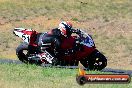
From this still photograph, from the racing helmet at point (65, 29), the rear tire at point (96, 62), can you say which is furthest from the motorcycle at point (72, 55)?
the racing helmet at point (65, 29)

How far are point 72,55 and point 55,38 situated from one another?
1.12m

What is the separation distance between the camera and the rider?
17.6 m

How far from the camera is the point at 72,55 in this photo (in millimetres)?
18312

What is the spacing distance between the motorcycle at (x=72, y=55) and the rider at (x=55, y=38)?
16 cm

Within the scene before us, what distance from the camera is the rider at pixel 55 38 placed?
1764 cm

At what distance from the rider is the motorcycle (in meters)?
0.16

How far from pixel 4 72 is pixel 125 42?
19.9m

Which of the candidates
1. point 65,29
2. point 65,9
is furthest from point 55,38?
point 65,9

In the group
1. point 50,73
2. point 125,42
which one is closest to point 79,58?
point 50,73

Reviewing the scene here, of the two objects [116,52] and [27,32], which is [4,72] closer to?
[27,32]

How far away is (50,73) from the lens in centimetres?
Answer: 1309

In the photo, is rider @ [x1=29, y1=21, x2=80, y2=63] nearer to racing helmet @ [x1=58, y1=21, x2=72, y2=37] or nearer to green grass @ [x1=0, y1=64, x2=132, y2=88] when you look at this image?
racing helmet @ [x1=58, y1=21, x2=72, y2=37]

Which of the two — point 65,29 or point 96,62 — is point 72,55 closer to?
point 96,62

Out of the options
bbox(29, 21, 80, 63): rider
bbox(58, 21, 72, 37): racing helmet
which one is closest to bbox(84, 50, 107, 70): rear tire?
bbox(29, 21, 80, 63): rider
